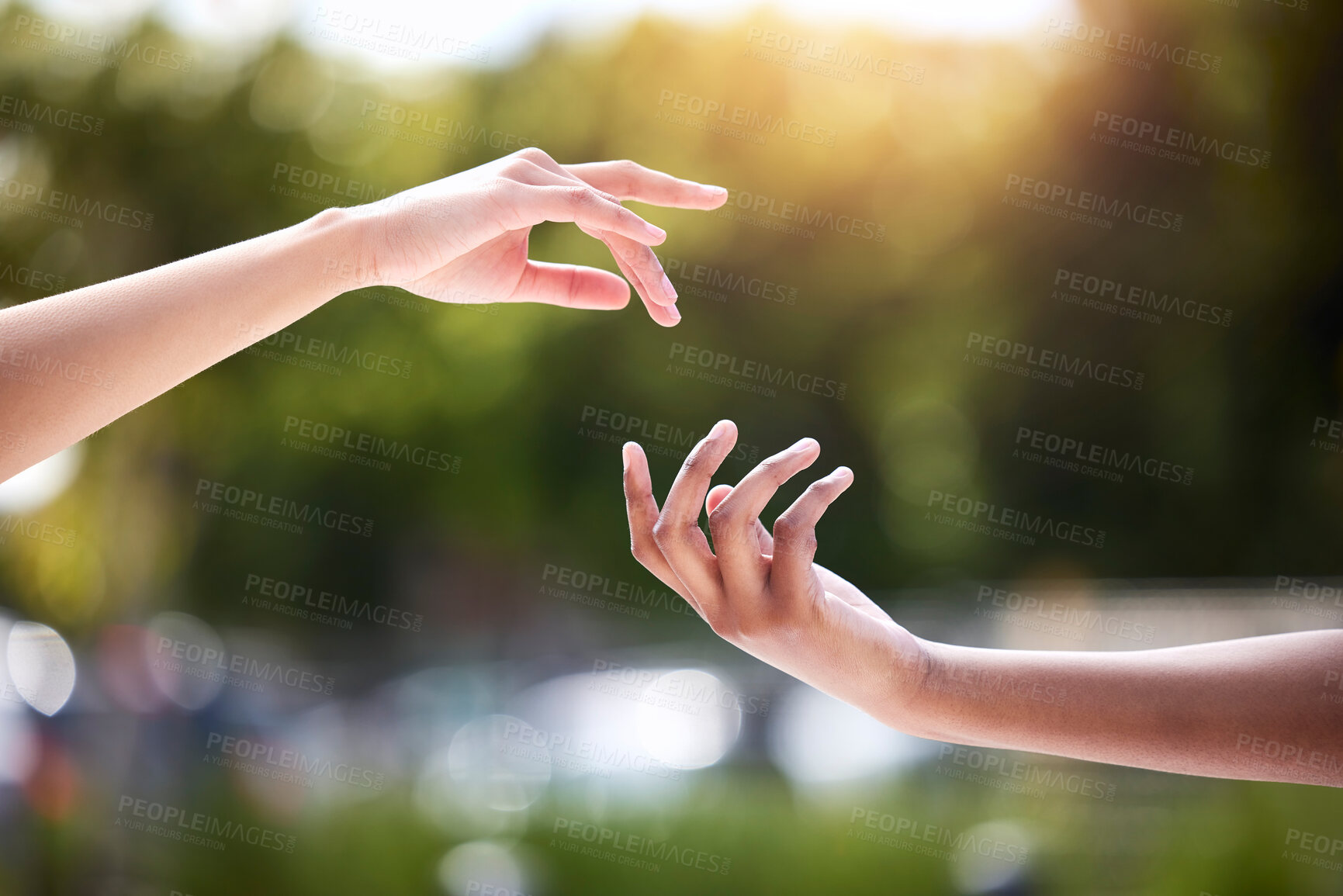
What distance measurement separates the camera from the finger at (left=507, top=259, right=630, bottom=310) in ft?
6.71

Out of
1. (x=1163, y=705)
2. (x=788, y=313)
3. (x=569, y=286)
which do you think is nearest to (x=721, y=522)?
(x=569, y=286)

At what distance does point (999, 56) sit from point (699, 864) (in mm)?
7045

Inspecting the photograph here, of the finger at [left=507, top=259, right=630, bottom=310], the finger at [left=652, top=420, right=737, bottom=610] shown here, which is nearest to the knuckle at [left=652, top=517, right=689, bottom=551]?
the finger at [left=652, top=420, right=737, bottom=610]

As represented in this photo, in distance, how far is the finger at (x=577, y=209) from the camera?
1655mm

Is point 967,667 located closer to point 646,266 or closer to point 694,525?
point 694,525

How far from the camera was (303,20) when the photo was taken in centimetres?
705

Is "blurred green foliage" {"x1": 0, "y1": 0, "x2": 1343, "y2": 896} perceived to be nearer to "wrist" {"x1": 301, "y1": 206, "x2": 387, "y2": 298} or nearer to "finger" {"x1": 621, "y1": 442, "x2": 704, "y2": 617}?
"finger" {"x1": 621, "y1": 442, "x2": 704, "y2": 617}

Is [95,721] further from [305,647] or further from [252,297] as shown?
[305,647]

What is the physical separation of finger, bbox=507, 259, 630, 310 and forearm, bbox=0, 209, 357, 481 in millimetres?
491

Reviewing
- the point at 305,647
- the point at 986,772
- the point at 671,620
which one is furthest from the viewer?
the point at 305,647

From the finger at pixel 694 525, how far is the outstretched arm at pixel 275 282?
41 centimetres

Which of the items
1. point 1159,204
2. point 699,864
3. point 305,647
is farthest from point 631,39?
point 305,647

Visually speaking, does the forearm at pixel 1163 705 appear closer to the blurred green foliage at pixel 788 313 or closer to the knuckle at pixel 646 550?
the knuckle at pixel 646 550

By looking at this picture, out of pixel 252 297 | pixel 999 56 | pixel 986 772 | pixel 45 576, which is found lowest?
pixel 252 297
